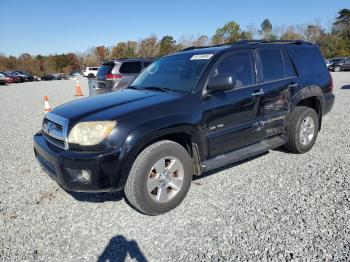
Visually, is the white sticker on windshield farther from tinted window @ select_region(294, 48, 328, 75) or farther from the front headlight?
tinted window @ select_region(294, 48, 328, 75)

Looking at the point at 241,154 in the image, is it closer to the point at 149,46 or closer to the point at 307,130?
the point at 307,130

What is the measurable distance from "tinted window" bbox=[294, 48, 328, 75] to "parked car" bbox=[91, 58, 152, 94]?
6.06 metres

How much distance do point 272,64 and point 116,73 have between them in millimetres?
6796

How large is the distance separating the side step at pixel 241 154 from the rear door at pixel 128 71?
6606 mm

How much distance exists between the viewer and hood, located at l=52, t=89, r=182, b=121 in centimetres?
336

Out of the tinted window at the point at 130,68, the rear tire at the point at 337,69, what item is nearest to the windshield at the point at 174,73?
the tinted window at the point at 130,68

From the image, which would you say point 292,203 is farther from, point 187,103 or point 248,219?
point 187,103

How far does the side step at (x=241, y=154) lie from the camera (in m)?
3.83

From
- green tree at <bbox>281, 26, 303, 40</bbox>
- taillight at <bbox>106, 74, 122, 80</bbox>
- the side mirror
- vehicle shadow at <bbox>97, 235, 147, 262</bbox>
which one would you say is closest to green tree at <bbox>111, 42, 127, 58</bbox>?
green tree at <bbox>281, 26, 303, 40</bbox>

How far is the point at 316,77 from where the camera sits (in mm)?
5406

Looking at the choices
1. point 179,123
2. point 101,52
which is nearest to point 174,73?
point 179,123

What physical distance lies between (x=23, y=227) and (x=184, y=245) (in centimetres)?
178

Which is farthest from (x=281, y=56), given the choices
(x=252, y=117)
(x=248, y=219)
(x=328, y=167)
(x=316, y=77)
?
(x=248, y=219)

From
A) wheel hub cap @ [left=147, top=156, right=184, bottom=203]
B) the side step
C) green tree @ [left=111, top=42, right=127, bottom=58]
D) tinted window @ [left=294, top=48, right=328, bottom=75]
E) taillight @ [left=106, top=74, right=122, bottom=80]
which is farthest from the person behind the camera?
green tree @ [left=111, top=42, right=127, bottom=58]
